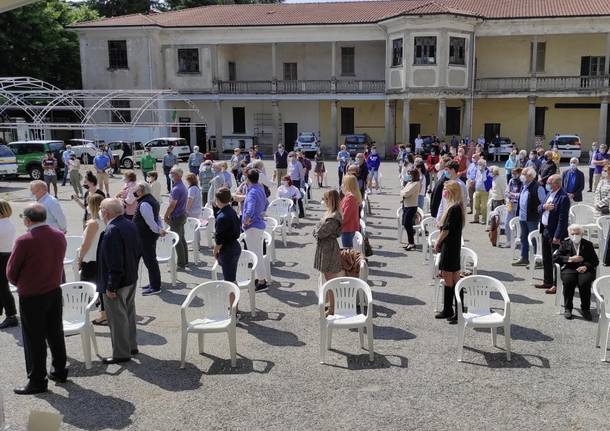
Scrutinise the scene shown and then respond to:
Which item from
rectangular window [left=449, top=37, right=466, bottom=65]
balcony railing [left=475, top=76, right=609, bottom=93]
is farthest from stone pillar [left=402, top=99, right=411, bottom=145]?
balcony railing [left=475, top=76, right=609, bottom=93]

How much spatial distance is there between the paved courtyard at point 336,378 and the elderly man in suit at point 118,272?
0.98 feet

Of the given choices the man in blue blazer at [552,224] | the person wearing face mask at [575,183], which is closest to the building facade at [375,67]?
the person wearing face mask at [575,183]

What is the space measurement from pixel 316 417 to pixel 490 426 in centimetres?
153

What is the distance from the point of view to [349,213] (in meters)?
8.48

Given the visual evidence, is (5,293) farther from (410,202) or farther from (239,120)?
(239,120)

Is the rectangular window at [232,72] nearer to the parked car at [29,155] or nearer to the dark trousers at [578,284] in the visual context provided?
the parked car at [29,155]

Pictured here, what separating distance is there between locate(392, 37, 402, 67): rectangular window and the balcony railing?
5029 millimetres

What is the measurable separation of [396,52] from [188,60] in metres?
13.7

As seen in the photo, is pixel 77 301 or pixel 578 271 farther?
pixel 578 271

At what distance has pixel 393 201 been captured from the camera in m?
18.8

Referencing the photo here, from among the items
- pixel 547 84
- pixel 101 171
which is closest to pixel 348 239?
pixel 101 171

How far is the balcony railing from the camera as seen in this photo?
3409 cm

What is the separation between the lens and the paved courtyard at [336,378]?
5.31 m

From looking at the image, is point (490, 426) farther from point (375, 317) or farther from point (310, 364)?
point (375, 317)
